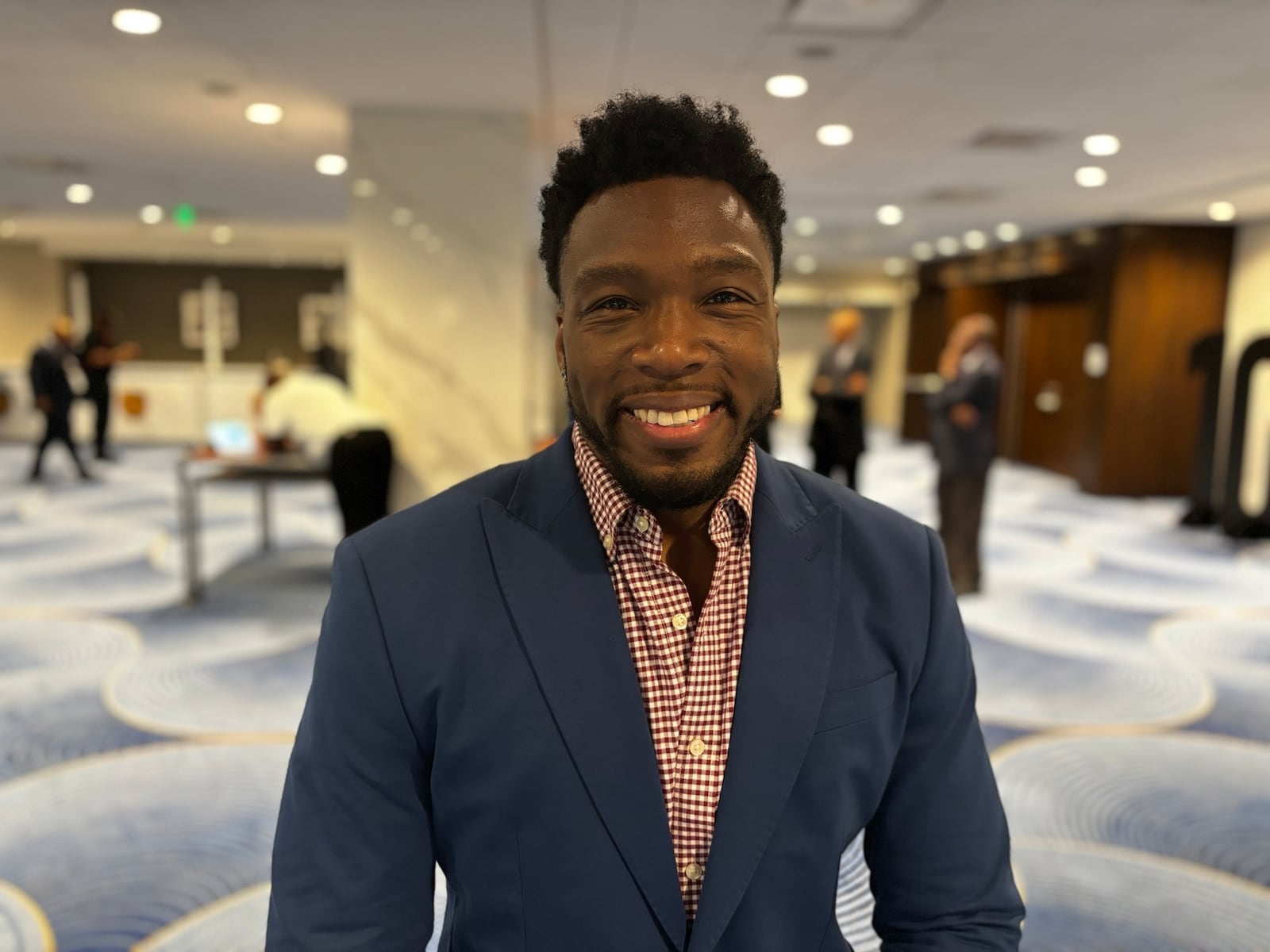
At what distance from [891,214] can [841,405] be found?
12.5 ft

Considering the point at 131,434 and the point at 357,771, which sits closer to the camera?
the point at 357,771

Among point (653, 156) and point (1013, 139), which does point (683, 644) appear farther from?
point (1013, 139)

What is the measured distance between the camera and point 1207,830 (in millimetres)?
3188

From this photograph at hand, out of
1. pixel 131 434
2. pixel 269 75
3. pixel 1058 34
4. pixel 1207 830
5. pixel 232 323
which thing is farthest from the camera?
pixel 232 323

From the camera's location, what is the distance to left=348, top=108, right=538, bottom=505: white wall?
6086 millimetres

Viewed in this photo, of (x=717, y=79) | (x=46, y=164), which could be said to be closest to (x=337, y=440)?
(x=717, y=79)

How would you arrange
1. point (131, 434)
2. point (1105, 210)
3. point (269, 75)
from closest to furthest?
point (269, 75) < point (1105, 210) < point (131, 434)

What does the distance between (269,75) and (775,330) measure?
16.6 ft

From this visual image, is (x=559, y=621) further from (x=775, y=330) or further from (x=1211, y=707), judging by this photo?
(x=1211, y=707)

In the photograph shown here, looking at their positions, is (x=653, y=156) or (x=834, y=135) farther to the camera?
(x=834, y=135)

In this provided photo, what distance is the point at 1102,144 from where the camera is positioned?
6.41 meters

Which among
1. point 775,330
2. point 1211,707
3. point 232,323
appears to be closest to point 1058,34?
point 1211,707

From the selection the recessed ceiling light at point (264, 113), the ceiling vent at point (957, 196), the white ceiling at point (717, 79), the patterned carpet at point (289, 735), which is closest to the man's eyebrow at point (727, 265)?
the patterned carpet at point (289, 735)

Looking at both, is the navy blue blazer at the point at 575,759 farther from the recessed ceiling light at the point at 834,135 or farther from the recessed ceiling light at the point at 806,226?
the recessed ceiling light at the point at 806,226
